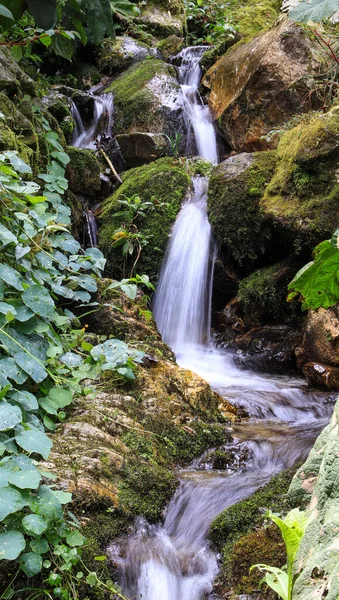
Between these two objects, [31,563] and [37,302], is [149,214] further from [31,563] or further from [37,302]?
[31,563]

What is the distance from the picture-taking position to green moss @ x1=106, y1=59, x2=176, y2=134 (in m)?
8.96

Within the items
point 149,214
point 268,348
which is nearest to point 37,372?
point 268,348

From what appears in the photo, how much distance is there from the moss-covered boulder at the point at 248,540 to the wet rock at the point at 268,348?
117 inches

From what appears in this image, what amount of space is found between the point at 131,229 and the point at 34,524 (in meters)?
5.18

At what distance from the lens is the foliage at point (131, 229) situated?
6.23m

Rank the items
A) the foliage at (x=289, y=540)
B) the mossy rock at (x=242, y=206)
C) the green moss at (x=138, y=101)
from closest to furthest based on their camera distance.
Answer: the foliage at (x=289, y=540)
the mossy rock at (x=242, y=206)
the green moss at (x=138, y=101)

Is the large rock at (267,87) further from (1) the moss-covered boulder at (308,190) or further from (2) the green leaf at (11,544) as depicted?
(2) the green leaf at (11,544)

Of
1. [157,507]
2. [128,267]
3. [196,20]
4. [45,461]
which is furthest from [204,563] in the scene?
[196,20]

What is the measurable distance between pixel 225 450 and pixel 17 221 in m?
1.96

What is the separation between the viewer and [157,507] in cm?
247

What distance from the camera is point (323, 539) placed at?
1.18 meters

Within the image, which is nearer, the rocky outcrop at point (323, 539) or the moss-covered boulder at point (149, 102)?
the rocky outcrop at point (323, 539)

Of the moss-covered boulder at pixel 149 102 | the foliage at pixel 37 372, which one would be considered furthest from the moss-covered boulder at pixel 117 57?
the foliage at pixel 37 372

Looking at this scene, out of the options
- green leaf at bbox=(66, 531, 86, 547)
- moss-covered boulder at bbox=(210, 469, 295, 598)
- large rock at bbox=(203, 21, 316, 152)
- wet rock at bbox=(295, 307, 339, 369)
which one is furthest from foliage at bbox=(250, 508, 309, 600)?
large rock at bbox=(203, 21, 316, 152)
